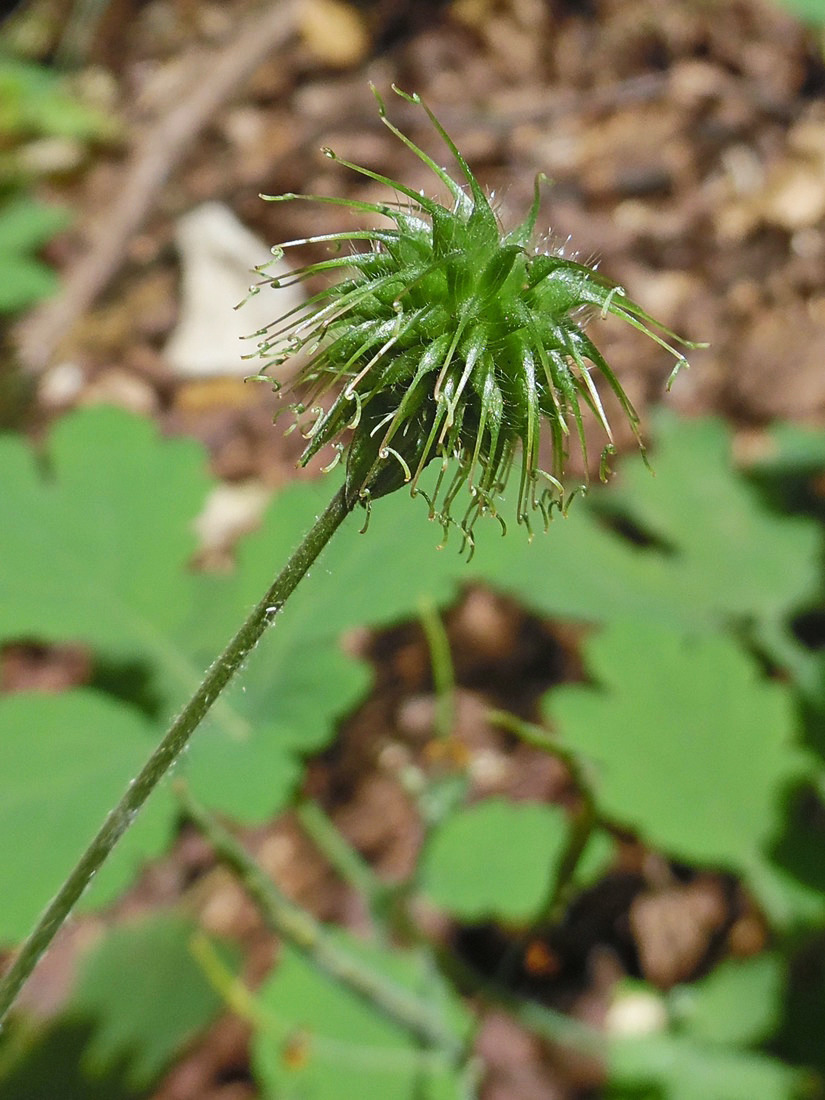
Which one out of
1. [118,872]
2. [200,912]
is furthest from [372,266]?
[200,912]

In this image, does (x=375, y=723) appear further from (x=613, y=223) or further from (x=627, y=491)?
(x=613, y=223)

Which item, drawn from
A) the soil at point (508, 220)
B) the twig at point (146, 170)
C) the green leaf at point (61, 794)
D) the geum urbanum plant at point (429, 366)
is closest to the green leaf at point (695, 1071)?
the soil at point (508, 220)

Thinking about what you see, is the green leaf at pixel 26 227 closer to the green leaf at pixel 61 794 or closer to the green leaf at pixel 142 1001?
the green leaf at pixel 61 794

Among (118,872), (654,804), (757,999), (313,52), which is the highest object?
(313,52)

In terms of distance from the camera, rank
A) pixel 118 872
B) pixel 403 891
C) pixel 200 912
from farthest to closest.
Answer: pixel 200 912, pixel 403 891, pixel 118 872

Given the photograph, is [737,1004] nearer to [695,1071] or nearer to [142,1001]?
[695,1071]

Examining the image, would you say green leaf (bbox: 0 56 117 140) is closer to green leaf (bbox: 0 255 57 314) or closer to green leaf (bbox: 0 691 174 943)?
green leaf (bbox: 0 255 57 314)
